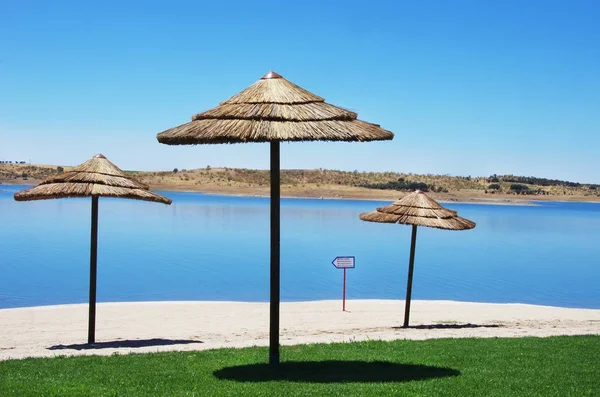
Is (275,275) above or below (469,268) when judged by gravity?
above

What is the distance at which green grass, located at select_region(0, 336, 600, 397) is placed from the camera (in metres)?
7.84

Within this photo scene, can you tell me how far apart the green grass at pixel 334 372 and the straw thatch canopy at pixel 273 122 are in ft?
8.88

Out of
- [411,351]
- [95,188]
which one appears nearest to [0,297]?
[95,188]

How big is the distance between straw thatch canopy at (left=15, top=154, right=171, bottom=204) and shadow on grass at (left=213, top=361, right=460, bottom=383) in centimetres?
462

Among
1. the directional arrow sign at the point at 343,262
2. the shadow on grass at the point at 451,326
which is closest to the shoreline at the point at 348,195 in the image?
the directional arrow sign at the point at 343,262

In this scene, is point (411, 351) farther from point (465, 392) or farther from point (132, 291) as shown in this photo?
point (132, 291)

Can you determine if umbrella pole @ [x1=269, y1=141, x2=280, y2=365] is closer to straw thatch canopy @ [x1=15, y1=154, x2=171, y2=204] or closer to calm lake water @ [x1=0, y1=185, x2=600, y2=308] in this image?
straw thatch canopy @ [x1=15, y1=154, x2=171, y2=204]

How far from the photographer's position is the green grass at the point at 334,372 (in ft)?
25.7

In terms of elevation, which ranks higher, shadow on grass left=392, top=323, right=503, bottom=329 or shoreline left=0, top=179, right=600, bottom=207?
shoreline left=0, top=179, right=600, bottom=207

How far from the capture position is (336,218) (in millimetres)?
65375

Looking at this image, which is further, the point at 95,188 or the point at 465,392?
the point at 95,188

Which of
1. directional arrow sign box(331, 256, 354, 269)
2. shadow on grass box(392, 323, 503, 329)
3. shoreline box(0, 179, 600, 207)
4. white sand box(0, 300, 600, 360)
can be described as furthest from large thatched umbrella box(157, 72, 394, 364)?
shoreline box(0, 179, 600, 207)

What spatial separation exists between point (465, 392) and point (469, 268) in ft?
89.8

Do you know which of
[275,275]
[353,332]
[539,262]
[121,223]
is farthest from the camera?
[121,223]
